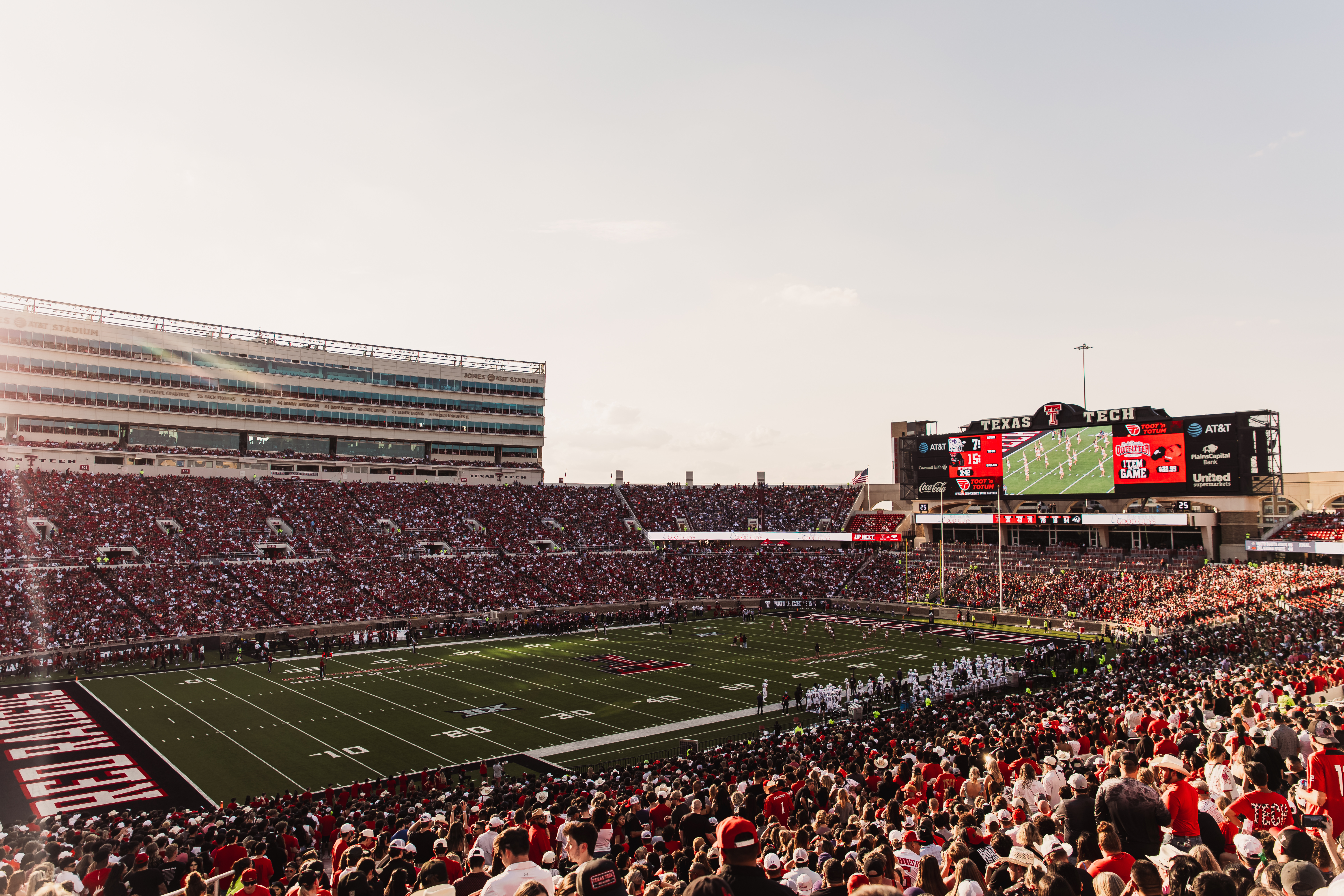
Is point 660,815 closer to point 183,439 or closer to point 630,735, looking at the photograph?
point 630,735

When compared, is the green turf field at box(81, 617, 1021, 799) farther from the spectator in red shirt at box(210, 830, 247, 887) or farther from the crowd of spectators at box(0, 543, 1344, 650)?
the spectator in red shirt at box(210, 830, 247, 887)

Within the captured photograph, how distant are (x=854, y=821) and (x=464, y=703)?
23.1 meters

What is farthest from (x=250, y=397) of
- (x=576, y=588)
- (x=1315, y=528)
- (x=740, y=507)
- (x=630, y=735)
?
(x=1315, y=528)

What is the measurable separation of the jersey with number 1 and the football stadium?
0.05 meters

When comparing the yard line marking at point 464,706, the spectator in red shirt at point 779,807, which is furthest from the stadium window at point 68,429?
the spectator in red shirt at point 779,807

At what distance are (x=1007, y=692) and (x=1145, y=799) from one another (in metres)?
25.4

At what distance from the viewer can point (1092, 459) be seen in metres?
51.1

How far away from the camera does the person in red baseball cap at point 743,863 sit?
3963 millimetres

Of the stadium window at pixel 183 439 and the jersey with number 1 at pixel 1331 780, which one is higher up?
the stadium window at pixel 183 439

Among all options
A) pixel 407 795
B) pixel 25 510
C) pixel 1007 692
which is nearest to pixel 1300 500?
pixel 1007 692

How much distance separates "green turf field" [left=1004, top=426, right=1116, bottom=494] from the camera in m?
50.6

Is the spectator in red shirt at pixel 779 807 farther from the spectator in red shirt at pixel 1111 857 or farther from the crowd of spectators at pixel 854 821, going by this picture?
the spectator in red shirt at pixel 1111 857

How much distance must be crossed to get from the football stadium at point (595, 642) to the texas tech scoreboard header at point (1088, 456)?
21cm

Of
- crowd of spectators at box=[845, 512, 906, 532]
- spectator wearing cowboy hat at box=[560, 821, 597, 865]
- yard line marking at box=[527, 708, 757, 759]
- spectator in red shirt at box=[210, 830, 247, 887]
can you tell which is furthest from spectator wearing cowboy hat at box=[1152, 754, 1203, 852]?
crowd of spectators at box=[845, 512, 906, 532]
